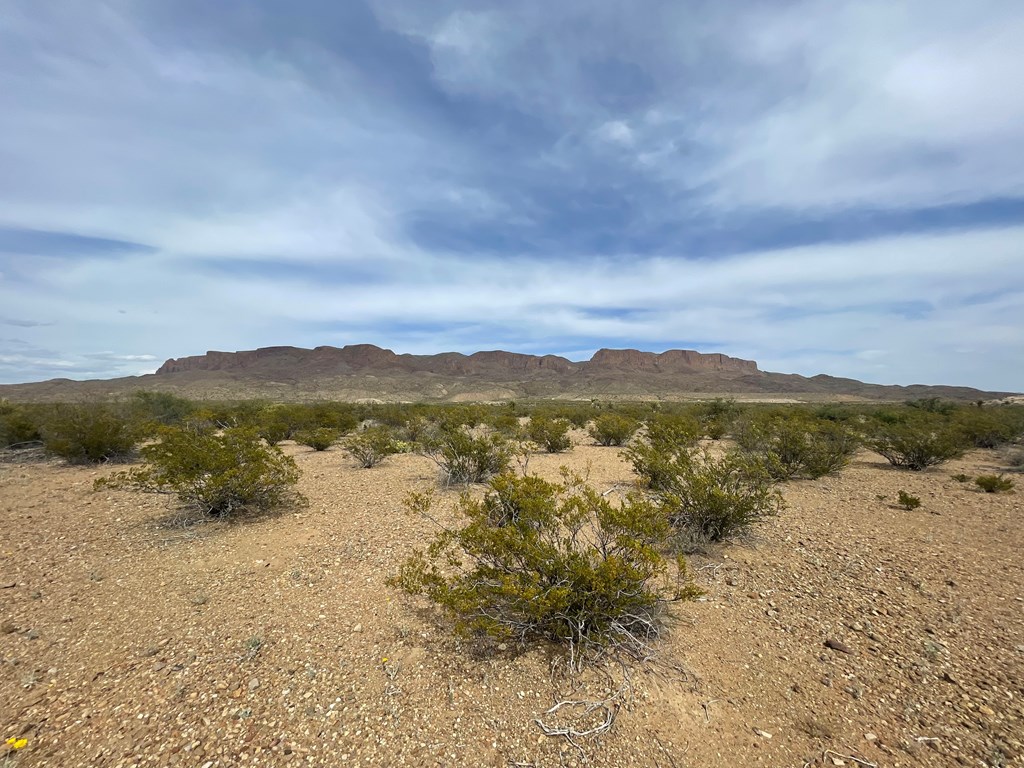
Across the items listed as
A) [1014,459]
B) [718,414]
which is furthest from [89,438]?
[718,414]

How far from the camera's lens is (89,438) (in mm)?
11266

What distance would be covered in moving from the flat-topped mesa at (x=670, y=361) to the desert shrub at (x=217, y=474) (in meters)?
125

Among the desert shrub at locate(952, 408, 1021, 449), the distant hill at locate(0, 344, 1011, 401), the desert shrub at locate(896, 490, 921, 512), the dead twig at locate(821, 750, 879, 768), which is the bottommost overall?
the dead twig at locate(821, 750, 879, 768)

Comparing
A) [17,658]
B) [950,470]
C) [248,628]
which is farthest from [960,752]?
[950,470]

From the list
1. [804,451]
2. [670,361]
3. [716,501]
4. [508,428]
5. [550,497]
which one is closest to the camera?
[550,497]

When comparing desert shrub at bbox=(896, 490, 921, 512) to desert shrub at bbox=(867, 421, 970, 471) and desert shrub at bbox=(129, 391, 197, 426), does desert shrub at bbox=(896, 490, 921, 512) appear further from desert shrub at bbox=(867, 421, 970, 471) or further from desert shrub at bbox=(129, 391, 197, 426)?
desert shrub at bbox=(129, 391, 197, 426)

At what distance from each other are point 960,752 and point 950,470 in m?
12.1

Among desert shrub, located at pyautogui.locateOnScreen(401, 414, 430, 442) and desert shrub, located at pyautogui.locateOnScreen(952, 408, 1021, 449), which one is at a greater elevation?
desert shrub, located at pyautogui.locateOnScreen(952, 408, 1021, 449)

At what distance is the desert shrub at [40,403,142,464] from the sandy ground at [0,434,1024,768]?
19.2ft

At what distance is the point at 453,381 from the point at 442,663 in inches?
3590

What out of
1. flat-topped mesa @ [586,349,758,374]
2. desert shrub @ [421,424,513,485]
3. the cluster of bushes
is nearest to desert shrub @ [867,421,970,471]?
the cluster of bushes

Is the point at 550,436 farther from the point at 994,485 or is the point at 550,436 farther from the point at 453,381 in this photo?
the point at 453,381

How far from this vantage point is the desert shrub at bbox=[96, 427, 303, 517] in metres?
7.23

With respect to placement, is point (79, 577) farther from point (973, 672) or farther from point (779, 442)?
point (779, 442)
